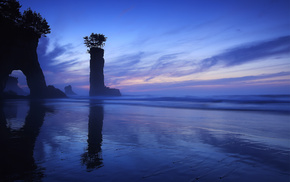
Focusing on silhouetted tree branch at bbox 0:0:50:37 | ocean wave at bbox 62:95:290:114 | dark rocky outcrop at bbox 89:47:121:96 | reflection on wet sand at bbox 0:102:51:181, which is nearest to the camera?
reflection on wet sand at bbox 0:102:51:181

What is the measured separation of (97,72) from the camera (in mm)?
67938

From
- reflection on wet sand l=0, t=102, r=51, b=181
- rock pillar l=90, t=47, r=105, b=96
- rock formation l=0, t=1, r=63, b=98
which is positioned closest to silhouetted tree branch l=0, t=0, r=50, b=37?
rock formation l=0, t=1, r=63, b=98

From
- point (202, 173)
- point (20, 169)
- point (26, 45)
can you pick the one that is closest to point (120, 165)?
point (202, 173)

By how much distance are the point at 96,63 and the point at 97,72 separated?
12.5ft

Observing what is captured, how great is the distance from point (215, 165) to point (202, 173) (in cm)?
48

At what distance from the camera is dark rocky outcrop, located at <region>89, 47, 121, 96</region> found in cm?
6700

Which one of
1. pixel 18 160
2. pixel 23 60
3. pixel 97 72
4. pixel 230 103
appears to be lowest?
pixel 18 160

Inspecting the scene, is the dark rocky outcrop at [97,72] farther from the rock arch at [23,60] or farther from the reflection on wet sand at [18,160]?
the reflection on wet sand at [18,160]

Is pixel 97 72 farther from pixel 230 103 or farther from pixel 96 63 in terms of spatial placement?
pixel 230 103

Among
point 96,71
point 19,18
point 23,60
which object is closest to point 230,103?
point 23,60

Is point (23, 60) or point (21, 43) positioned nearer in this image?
point (21, 43)

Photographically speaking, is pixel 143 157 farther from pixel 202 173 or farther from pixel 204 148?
pixel 204 148

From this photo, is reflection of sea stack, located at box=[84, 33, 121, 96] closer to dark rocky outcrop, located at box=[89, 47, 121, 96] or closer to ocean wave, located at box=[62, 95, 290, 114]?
dark rocky outcrop, located at box=[89, 47, 121, 96]

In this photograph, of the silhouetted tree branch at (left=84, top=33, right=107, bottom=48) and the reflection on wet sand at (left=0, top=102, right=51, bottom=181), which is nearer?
the reflection on wet sand at (left=0, top=102, right=51, bottom=181)
